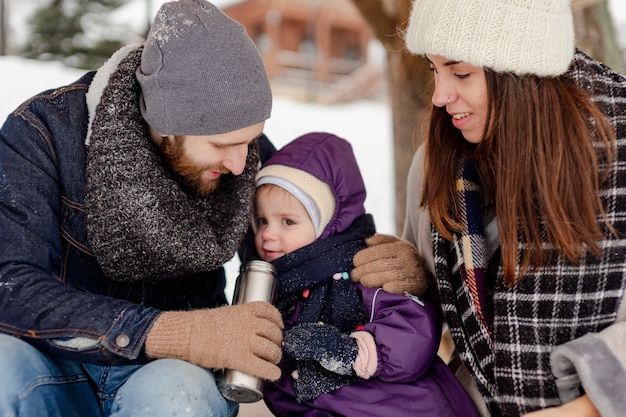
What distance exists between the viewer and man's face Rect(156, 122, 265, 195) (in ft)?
6.02

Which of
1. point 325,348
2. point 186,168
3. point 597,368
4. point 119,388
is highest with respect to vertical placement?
point 186,168

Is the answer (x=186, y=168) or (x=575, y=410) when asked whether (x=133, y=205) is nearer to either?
(x=186, y=168)

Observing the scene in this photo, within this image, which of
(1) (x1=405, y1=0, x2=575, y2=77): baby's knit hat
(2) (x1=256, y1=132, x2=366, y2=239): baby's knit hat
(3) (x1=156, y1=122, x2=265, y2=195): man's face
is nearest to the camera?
(1) (x1=405, y1=0, x2=575, y2=77): baby's knit hat

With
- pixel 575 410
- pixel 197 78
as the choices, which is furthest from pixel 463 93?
pixel 575 410

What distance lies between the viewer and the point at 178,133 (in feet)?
5.88

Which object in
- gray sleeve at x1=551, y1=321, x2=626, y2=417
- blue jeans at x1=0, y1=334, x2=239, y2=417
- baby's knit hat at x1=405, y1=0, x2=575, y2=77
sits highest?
baby's knit hat at x1=405, y1=0, x2=575, y2=77

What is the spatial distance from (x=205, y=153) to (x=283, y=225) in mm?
394

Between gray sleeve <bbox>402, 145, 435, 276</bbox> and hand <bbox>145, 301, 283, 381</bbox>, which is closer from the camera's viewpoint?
hand <bbox>145, 301, 283, 381</bbox>

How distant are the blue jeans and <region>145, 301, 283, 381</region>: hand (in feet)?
0.10

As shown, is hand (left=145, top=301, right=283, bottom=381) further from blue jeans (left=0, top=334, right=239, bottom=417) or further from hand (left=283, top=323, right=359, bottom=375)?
hand (left=283, top=323, right=359, bottom=375)

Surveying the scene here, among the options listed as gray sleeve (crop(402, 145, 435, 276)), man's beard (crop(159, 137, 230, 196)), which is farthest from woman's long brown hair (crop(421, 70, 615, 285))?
man's beard (crop(159, 137, 230, 196))

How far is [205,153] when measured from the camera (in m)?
1.85

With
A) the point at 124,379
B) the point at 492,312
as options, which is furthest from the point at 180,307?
the point at 492,312

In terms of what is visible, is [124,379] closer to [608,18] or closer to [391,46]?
[391,46]
